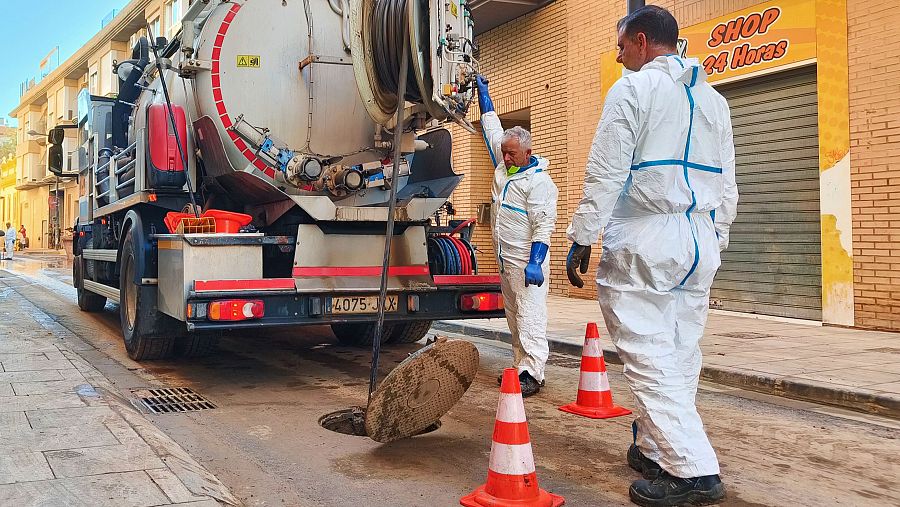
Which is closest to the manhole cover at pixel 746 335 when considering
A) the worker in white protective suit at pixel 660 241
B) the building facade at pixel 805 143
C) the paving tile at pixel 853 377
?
the building facade at pixel 805 143

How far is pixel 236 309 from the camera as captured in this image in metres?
5.43

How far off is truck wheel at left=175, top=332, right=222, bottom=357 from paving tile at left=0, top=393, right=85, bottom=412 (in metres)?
2.00

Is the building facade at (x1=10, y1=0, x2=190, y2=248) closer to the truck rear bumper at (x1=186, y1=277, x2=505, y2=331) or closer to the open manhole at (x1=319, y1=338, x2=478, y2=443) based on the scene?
the truck rear bumper at (x1=186, y1=277, x2=505, y2=331)

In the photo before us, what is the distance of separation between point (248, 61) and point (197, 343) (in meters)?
2.56

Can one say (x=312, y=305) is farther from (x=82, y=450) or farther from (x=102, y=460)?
(x=102, y=460)

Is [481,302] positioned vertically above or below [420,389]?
above

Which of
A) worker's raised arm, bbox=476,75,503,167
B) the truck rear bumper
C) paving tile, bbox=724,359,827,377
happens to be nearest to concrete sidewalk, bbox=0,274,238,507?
the truck rear bumper

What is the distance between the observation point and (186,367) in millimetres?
6895

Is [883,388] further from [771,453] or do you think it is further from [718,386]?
[771,453]

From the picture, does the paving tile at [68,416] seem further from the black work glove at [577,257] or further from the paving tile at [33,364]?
the black work glove at [577,257]

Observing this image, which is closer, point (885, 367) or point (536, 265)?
point (536, 265)

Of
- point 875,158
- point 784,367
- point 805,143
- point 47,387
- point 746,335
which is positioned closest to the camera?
point 47,387

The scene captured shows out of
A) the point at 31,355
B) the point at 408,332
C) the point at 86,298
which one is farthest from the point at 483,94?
the point at 86,298

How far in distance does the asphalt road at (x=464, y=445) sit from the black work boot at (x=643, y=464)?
0.25 ft
